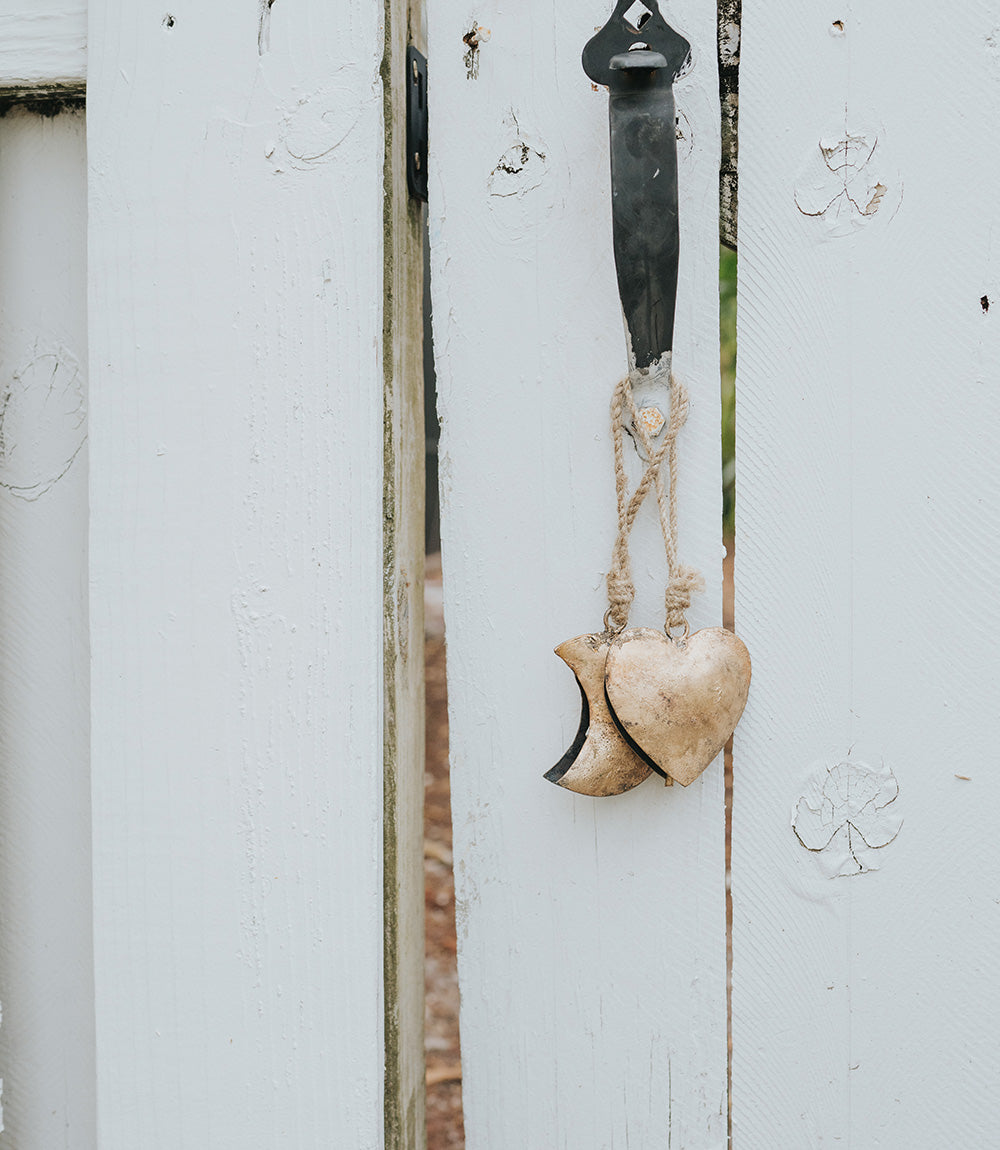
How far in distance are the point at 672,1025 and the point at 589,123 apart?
622 millimetres

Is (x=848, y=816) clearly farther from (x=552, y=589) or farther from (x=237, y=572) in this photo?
(x=237, y=572)

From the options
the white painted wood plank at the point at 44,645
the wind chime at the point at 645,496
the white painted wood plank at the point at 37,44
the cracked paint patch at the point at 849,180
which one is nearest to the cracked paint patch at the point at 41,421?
the white painted wood plank at the point at 44,645

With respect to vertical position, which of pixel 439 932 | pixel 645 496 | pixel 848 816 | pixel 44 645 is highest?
pixel 645 496

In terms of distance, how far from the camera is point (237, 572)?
2.12ft

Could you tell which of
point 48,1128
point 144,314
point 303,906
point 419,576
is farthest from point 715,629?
point 48,1128

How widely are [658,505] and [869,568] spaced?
0.15 metres

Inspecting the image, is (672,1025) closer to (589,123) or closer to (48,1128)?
(48,1128)

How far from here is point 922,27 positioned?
612mm

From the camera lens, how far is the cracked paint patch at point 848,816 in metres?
0.65

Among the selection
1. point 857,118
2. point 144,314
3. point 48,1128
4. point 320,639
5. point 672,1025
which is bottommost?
point 48,1128

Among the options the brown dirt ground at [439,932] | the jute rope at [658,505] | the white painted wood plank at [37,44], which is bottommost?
the brown dirt ground at [439,932]

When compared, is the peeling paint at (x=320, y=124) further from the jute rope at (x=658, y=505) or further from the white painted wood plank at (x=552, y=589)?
the jute rope at (x=658, y=505)

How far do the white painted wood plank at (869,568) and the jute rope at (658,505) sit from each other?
0.05 meters

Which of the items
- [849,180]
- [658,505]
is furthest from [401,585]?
[849,180]
